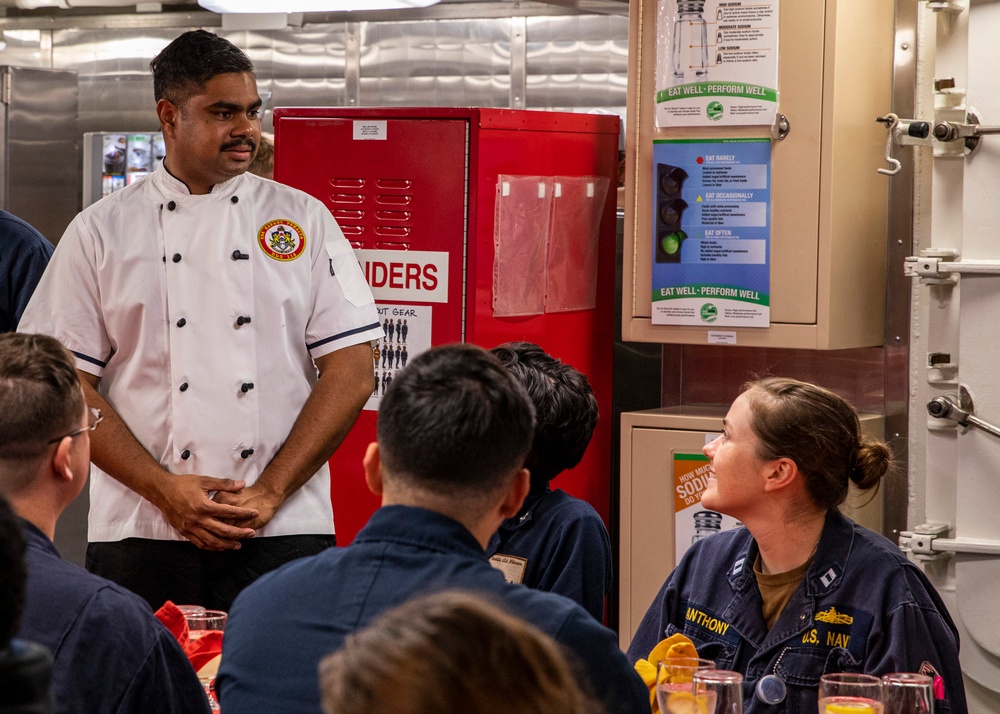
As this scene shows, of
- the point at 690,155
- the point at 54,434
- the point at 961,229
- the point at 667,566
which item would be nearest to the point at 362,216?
the point at 690,155

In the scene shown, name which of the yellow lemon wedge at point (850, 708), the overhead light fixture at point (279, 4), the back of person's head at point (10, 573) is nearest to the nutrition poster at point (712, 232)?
the overhead light fixture at point (279, 4)

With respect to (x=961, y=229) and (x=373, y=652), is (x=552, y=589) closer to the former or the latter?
(x=373, y=652)

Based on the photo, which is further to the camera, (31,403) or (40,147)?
(40,147)

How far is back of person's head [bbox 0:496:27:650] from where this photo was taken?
30.9 inches

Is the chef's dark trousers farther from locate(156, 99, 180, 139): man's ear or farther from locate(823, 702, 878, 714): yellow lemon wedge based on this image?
locate(823, 702, 878, 714): yellow lemon wedge

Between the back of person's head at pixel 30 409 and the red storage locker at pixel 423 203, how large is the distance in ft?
6.79

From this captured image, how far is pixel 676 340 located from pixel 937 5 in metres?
1.22

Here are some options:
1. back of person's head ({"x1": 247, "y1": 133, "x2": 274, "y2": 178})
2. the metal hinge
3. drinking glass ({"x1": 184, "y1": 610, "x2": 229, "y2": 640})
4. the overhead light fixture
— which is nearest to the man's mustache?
the overhead light fixture

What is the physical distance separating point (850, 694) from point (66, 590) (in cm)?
110

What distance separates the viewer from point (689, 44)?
385 cm

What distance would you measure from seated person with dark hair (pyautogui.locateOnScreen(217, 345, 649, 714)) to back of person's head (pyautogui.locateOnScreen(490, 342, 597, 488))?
33.1 inches

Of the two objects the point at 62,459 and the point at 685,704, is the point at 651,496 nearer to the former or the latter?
the point at 685,704

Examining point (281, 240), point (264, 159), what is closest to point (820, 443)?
point (281, 240)

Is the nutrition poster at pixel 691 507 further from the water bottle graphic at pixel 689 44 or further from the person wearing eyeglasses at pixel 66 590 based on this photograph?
the person wearing eyeglasses at pixel 66 590
